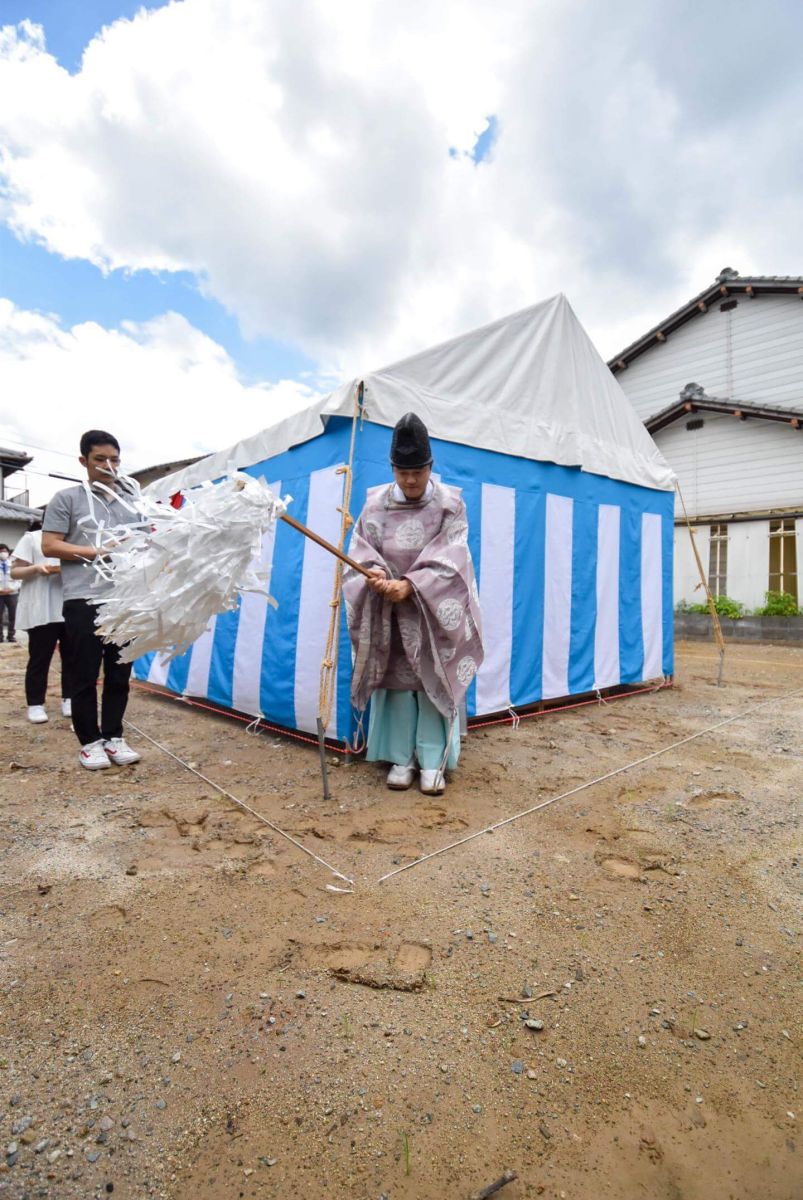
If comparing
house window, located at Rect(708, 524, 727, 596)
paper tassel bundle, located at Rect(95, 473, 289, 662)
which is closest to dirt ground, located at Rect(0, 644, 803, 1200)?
paper tassel bundle, located at Rect(95, 473, 289, 662)

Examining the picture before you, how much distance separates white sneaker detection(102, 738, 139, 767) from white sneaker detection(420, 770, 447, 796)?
144 cm

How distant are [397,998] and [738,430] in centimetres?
1229

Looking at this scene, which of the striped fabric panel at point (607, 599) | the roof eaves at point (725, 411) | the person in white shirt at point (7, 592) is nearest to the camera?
the striped fabric panel at point (607, 599)

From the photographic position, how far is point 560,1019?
1.23 m

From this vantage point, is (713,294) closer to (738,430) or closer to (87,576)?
(738,430)

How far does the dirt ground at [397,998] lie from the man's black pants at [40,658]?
4.90 feet

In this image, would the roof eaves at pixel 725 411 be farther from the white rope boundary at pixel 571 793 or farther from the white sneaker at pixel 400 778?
the white sneaker at pixel 400 778

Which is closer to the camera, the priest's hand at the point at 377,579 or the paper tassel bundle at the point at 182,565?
the paper tassel bundle at the point at 182,565

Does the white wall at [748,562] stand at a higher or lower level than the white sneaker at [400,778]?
higher

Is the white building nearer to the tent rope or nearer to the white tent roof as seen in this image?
the white tent roof

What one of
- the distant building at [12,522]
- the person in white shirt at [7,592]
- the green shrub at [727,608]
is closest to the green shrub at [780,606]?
the green shrub at [727,608]

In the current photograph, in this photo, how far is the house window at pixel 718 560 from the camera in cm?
1077

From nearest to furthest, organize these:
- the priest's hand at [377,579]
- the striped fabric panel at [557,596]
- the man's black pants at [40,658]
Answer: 1. the priest's hand at [377,579]
2. the man's black pants at [40,658]
3. the striped fabric panel at [557,596]

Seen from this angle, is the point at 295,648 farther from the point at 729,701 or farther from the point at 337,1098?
the point at 729,701
